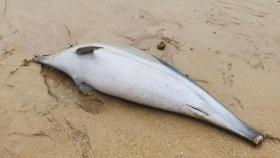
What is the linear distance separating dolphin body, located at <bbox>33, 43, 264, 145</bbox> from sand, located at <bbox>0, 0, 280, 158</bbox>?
11 cm

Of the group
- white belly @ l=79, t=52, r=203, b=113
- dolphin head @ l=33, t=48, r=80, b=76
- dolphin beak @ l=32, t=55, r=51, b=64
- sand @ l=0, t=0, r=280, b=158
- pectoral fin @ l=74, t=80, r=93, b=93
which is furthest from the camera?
dolphin beak @ l=32, t=55, r=51, b=64

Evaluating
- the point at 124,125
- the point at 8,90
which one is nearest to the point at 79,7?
the point at 8,90

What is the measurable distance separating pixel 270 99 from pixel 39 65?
7.50ft

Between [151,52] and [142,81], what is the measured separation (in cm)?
88

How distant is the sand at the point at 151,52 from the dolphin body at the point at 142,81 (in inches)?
4.4

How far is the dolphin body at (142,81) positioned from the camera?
3.68m

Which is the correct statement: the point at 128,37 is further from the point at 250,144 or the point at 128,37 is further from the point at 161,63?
the point at 250,144

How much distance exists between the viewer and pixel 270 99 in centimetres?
411

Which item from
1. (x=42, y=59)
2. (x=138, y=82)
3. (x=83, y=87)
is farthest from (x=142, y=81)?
(x=42, y=59)

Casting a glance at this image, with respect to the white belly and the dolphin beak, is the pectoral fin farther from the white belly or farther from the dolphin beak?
the dolphin beak

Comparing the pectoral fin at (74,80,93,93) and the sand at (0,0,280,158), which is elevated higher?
the pectoral fin at (74,80,93,93)

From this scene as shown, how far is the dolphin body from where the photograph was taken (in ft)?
12.1

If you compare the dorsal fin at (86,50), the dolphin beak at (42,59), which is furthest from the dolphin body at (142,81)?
the dolphin beak at (42,59)

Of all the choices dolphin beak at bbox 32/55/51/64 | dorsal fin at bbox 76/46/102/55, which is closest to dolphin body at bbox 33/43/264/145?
dorsal fin at bbox 76/46/102/55
